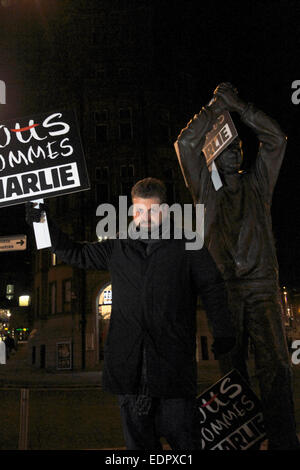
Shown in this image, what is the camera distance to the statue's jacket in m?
3.50

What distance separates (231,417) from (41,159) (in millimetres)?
2765

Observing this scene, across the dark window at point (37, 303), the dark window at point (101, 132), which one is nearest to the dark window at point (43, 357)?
the dark window at point (37, 303)

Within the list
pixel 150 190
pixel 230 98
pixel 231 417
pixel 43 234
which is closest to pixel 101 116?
pixel 230 98

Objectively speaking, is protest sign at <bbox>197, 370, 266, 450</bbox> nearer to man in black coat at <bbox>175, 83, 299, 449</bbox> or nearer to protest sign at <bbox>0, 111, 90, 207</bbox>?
man in black coat at <bbox>175, 83, 299, 449</bbox>

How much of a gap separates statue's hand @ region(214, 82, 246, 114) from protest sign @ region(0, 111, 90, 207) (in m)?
1.38

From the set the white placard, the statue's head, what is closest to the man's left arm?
the white placard

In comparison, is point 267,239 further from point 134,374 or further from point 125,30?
point 125,30

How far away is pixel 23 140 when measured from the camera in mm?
4059

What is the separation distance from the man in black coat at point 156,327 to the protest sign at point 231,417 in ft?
2.14

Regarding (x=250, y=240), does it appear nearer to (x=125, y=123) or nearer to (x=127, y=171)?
(x=127, y=171)

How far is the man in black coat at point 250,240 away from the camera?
10.5ft

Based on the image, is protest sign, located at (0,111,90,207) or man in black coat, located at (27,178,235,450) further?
protest sign, located at (0,111,90,207)

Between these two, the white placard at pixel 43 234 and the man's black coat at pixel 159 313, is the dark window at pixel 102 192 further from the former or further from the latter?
the man's black coat at pixel 159 313

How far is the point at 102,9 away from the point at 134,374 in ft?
94.7
